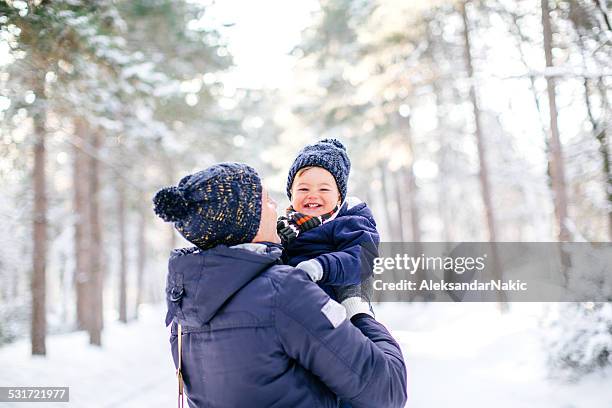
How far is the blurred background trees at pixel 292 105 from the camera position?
7352 millimetres

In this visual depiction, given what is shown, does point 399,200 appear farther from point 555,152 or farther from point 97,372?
point 97,372

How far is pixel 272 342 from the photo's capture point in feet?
4.91

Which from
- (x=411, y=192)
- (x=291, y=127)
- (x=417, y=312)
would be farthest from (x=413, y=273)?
(x=291, y=127)

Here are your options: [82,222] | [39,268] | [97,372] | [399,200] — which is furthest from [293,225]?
[399,200]

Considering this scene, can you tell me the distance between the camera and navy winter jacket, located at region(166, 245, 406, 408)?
147 cm

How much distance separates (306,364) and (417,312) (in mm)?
14800

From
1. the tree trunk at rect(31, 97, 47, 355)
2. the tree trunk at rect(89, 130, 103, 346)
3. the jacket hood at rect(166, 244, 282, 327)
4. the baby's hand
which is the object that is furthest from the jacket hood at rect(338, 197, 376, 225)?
the tree trunk at rect(89, 130, 103, 346)

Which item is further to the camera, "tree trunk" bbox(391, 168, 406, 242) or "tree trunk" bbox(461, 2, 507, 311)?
"tree trunk" bbox(391, 168, 406, 242)

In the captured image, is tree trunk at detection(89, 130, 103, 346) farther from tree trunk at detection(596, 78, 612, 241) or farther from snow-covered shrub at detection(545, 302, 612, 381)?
tree trunk at detection(596, 78, 612, 241)

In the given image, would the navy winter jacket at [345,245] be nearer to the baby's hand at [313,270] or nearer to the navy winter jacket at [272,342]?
the baby's hand at [313,270]

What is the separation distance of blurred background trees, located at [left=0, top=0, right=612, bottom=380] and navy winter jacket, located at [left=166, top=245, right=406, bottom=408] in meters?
5.93

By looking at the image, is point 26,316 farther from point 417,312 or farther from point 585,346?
point 585,346

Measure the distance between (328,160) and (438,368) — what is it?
656 centimetres

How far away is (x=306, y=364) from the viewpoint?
1.50 metres
